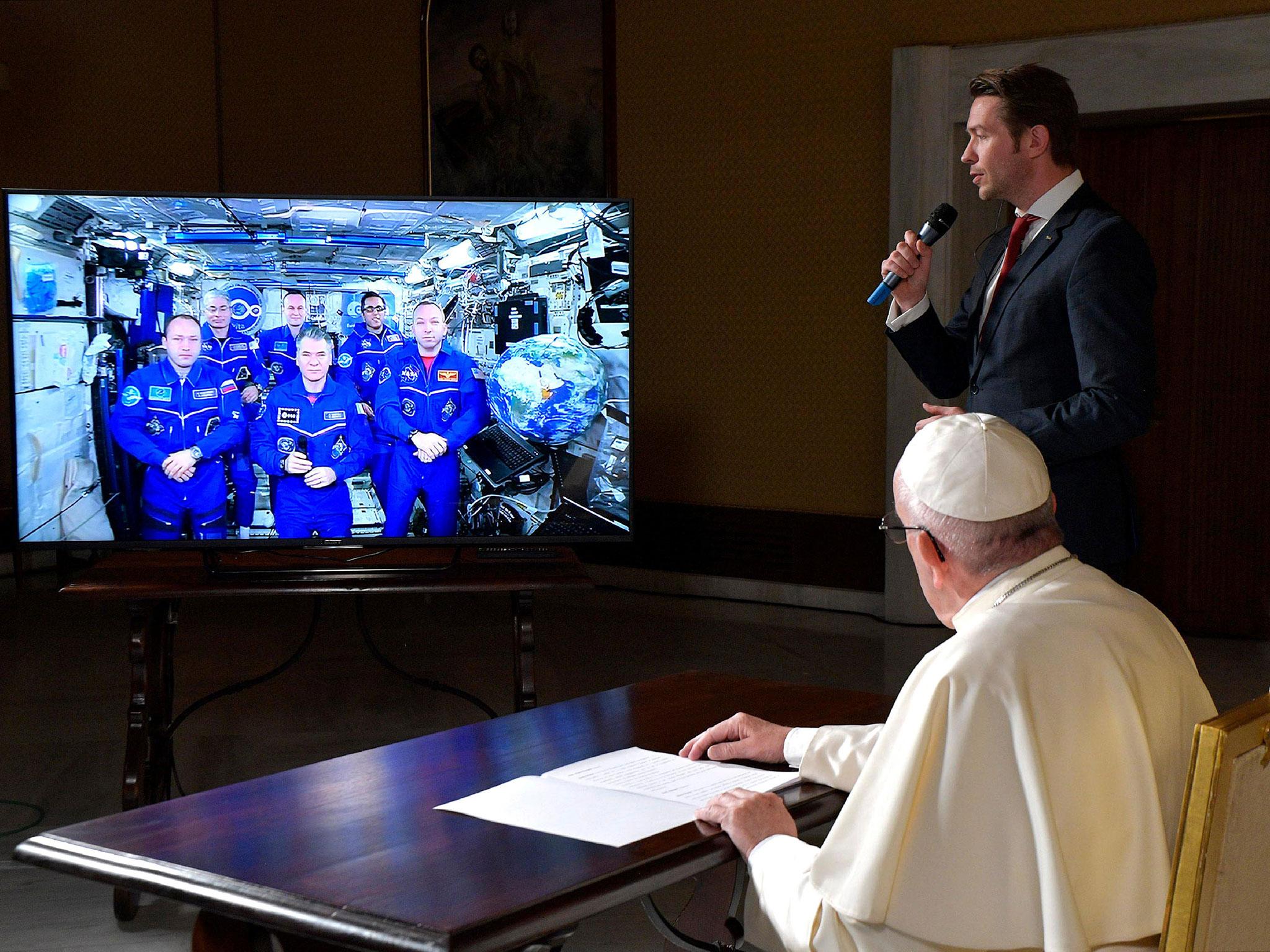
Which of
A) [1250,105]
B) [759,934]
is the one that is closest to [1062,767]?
[759,934]

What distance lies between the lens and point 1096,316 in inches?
104

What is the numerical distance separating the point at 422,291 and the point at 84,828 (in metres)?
2.29

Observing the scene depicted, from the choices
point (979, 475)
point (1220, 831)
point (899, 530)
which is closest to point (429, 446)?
point (899, 530)

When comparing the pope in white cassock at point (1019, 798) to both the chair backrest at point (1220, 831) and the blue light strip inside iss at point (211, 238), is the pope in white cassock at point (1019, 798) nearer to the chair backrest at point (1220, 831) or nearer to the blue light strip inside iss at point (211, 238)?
the chair backrest at point (1220, 831)

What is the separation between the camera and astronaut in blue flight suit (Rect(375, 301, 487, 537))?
375 cm

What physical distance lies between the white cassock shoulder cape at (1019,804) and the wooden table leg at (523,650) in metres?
2.16

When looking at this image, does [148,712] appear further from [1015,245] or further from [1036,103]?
[1036,103]

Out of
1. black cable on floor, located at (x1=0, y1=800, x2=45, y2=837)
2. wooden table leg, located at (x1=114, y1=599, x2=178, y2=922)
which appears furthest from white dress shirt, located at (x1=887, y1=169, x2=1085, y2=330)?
black cable on floor, located at (x1=0, y1=800, x2=45, y2=837)

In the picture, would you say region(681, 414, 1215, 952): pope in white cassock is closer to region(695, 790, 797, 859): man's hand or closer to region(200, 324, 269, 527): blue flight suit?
region(695, 790, 797, 859): man's hand

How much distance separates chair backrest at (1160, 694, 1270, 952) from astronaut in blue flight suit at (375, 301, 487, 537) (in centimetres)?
276

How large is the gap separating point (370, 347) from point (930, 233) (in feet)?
5.23

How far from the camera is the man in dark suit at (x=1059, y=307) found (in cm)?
260

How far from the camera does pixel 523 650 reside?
360 cm

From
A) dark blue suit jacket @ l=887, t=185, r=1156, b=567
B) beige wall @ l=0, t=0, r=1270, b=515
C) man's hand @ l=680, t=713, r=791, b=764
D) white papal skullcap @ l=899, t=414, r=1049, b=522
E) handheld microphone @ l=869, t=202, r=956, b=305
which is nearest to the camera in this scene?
white papal skullcap @ l=899, t=414, r=1049, b=522
